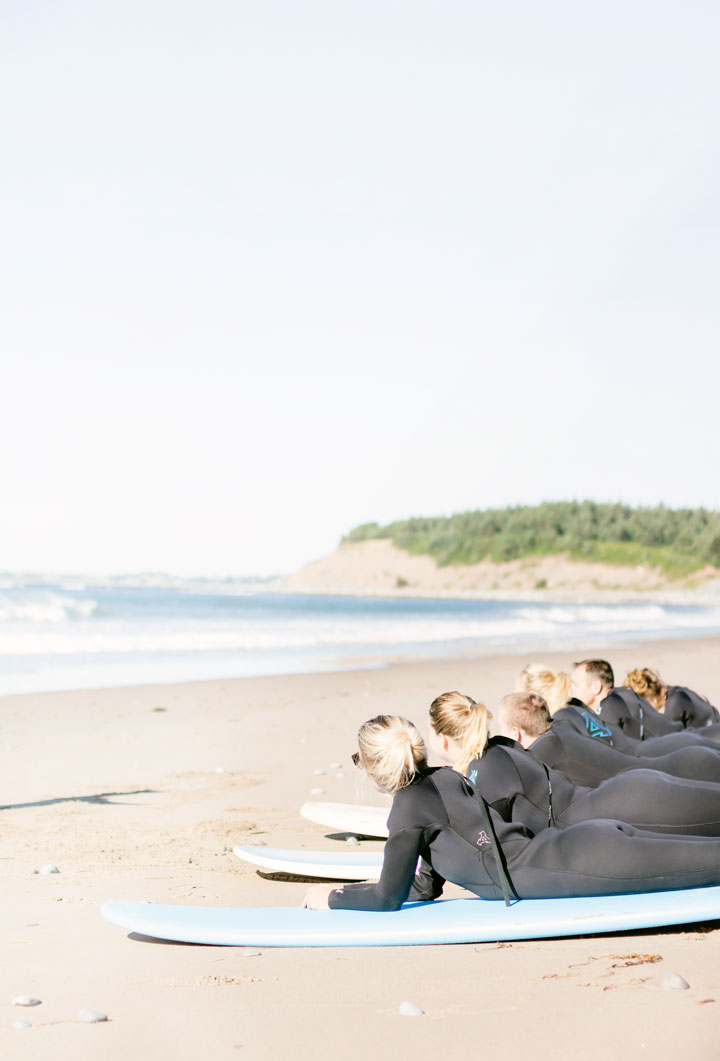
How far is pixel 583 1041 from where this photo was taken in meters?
3.07

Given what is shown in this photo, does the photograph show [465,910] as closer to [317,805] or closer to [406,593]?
[317,805]

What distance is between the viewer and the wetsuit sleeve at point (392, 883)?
4188 mm

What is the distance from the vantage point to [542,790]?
4520 mm

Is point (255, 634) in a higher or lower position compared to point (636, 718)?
lower

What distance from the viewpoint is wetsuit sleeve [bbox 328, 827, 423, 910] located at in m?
4.19

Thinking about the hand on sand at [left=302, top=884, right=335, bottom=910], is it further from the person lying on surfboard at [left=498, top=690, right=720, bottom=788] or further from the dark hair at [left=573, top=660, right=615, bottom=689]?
the dark hair at [left=573, top=660, right=615, bottom=689]

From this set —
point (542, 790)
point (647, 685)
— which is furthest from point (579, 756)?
point (647, 685)

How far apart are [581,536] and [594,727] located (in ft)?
333

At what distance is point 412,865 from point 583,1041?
1.27 m

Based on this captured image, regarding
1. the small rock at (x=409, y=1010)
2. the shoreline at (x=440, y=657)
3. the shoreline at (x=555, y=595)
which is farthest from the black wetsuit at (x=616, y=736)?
the shoreline at (x=555, y=595)

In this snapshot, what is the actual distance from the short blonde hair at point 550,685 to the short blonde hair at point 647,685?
1393mm

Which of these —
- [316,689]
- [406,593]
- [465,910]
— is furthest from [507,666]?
[406,593]

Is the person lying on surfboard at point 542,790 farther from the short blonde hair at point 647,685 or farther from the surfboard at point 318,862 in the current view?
the short blonde hair at point 647,685

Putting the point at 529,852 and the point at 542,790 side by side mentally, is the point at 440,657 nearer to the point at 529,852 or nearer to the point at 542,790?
the point at 542,790
